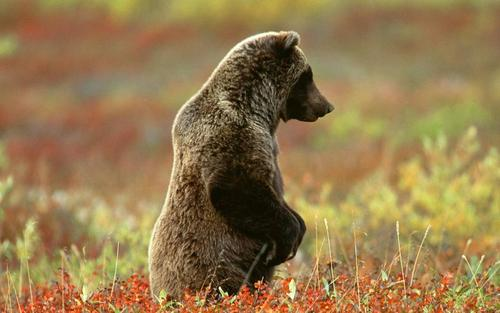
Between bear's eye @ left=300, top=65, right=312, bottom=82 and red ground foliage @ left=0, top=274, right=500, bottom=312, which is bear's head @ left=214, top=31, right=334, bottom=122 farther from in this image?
A: red ground foliage @ left=0, top=274, right=500, bottom=312

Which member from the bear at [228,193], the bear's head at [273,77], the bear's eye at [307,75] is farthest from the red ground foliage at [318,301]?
the bear's eye at [307,75]

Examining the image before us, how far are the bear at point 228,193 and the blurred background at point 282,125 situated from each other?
36.3 inches

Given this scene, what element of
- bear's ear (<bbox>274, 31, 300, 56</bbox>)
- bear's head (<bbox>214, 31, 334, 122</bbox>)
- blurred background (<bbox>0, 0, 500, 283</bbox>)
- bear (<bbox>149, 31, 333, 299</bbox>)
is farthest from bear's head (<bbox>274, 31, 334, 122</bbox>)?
blurred background (<bbox>0, 0, 500, 283</bbox>)

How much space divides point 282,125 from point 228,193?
16.8 metres

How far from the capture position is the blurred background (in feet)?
30.2

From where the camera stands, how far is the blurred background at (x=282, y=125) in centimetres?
921

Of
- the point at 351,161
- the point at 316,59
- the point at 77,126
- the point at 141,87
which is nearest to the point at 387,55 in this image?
the point at 316,59

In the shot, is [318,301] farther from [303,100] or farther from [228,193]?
[303,100]

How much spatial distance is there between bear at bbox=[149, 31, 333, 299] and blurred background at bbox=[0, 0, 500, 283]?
0.92 metres

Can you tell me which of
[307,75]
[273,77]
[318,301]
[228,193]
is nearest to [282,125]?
[307,75]

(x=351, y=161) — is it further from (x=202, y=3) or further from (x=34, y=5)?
(x=34, y=5)

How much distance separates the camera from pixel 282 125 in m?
21.7

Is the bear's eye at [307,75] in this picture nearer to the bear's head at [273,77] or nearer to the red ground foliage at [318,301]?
the bear's head at [273,77]

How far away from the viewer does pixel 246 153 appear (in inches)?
198
